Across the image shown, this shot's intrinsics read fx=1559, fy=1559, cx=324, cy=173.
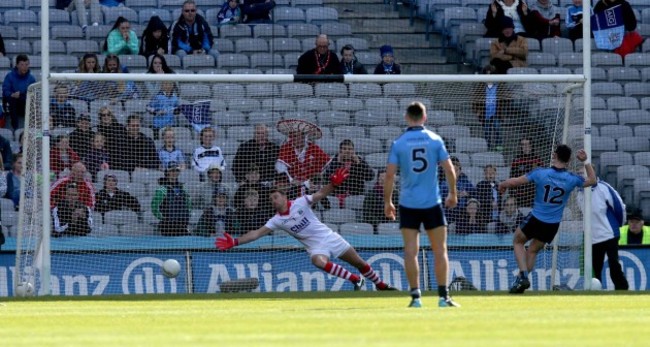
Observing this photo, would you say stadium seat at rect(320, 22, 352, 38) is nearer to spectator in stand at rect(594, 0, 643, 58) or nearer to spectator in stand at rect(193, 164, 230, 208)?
spectator in stand at rect(594, 0, 643, 58)

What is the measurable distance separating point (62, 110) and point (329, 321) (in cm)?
878

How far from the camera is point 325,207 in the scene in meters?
22.0

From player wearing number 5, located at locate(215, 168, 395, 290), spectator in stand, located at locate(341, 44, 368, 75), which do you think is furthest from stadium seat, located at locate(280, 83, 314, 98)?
spectator in stand, located at locate(341, 44, 368, 75)

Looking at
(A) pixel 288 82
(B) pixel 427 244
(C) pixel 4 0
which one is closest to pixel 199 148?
(A) pixel 288 82

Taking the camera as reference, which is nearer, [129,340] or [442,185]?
[129,340]

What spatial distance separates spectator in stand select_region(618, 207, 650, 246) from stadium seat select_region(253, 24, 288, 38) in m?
7.01

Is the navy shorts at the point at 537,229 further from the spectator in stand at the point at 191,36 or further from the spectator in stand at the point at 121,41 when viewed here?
the spectator in stand at the point at 121,41

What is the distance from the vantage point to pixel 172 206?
837 inches

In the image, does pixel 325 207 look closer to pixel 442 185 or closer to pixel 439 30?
pixel 442 185

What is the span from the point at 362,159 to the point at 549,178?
3.41 metres

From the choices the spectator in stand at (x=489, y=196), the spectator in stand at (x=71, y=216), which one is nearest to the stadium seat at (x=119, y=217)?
the spectator in stand at (x=71, y=216)

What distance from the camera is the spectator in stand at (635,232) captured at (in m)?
23.3

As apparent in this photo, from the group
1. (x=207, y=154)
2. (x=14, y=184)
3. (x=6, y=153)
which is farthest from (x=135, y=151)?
(x=6, y=153)

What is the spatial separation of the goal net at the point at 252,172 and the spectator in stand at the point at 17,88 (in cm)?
263
